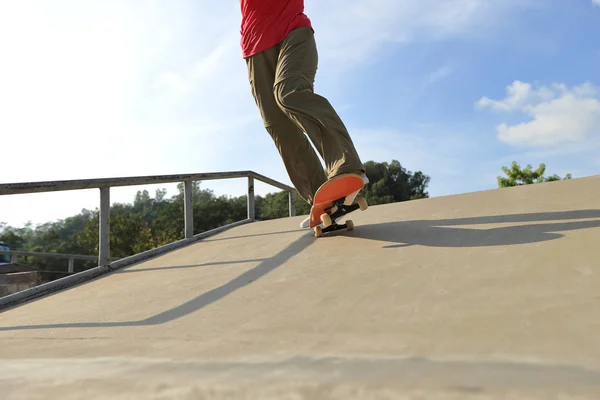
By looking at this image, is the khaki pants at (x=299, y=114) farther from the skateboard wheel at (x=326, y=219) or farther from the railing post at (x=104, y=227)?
the railing post at (x=104, y=227)

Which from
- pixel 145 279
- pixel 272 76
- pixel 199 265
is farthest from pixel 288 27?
pixel 145 279

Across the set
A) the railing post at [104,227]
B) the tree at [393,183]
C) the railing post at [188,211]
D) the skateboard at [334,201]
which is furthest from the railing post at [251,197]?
the tree at [393,183]

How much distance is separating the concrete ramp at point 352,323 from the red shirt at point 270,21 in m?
1.43

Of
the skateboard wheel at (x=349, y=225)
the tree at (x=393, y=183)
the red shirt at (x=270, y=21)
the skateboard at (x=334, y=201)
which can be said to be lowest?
the skateboard wheel at (x=349, y=225)

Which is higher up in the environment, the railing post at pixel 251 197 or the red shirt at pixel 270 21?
the red shirt at pixel 270 21

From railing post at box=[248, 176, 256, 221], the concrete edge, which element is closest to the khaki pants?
the concrete edge

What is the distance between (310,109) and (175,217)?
42497 mm

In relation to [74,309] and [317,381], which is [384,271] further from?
[74,309]

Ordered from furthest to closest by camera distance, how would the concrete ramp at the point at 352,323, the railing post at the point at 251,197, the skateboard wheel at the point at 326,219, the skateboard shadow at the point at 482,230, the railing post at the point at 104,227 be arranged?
1. the railing post at the point at 251,197
2. the railing post at the point at 104,227
3. the skateboard wheel at the point at 326,219
4. the skateboard shadow at the point at 482,230
5. the concrete ramp at the point at 352,323

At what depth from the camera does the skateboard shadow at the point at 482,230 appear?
2182mm

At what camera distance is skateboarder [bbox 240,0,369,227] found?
2709 millimetres

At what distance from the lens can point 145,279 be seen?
273 centimetres

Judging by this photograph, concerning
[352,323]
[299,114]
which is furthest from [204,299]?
[299,114]

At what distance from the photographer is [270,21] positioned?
3047mm
